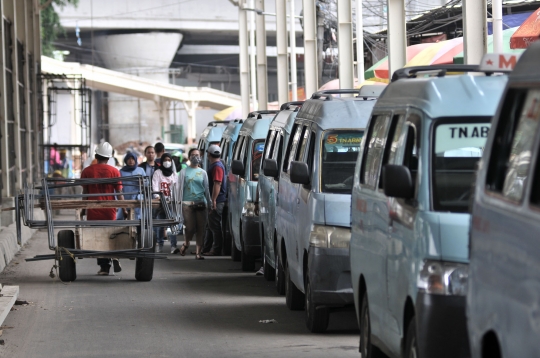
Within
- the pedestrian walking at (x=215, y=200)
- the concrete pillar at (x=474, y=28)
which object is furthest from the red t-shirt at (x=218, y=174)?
the concrete pillar at (x=474, y=28)

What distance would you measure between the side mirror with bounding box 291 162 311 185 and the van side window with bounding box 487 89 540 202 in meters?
4.92

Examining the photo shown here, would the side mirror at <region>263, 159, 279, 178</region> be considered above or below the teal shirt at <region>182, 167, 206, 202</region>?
above

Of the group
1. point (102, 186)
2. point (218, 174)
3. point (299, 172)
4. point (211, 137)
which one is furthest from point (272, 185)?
point (211, 137)

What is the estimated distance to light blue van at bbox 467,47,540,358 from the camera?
4199 mm

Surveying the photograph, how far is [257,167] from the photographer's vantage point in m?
15.9

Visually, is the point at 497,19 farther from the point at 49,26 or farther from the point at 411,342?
the point at 49,26

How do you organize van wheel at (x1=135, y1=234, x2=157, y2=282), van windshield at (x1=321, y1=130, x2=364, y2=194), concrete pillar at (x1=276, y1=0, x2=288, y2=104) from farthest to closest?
concrete pillar at (x1=276, y1=0, x2=288, y2=104) < van wheel at (x1=135, y1=234, x2=157, y2=282) < van windshield at (x1=321, y1=130, x2=364, y2=194)

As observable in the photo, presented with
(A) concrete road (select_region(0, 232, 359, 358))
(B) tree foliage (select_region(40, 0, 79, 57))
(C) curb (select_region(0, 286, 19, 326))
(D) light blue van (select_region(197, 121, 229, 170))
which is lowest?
(A) concrete road (select_region(0, 232, 359, 358))

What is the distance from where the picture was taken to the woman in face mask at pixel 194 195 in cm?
1781

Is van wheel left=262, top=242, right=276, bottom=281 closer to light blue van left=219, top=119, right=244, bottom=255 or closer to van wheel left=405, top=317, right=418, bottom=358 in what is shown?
light blue van left=219, top=119, right=244, bottom=255

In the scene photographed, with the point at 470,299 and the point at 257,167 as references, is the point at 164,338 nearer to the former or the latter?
the point at 470,299

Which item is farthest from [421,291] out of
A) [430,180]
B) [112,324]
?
[112,324]

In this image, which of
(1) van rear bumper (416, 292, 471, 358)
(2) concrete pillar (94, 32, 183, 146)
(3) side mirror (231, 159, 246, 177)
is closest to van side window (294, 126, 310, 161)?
(3) side mirror (231, 159, 246, 177)

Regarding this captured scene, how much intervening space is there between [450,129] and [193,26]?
6289cm
